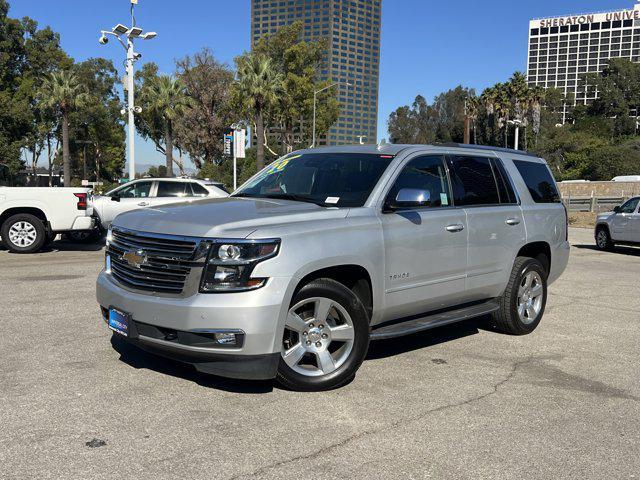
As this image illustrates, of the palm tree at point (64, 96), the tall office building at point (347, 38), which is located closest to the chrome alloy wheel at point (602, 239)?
the palm tree at point (64, 96)

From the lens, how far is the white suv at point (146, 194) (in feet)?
48.1

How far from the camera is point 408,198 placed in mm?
5012

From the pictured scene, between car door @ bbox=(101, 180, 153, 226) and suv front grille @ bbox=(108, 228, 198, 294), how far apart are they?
1035cm

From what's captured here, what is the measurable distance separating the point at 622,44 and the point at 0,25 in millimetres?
177700

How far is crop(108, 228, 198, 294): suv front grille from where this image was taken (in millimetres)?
4207

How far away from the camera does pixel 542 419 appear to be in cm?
426

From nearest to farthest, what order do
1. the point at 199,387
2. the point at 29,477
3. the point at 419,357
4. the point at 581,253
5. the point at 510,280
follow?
the point at 29,477 → the point at 199,387 → the point at 419,357 → the point at 510,280 → the point at 581,253

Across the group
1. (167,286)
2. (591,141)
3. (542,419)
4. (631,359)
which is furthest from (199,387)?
(591,141)

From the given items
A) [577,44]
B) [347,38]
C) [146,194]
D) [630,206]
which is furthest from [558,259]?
[577,44]

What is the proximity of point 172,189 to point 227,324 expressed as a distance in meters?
11.8

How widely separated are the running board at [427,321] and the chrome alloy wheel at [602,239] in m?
12.4

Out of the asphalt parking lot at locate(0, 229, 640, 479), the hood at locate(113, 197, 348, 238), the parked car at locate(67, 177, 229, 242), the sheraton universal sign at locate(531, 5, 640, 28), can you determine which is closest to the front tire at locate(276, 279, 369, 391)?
the asphalt parking lot at locate(0, 229, 640, 479)

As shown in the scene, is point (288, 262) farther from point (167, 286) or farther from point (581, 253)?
point (581, 253)

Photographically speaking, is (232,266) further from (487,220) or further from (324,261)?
(487,220)
